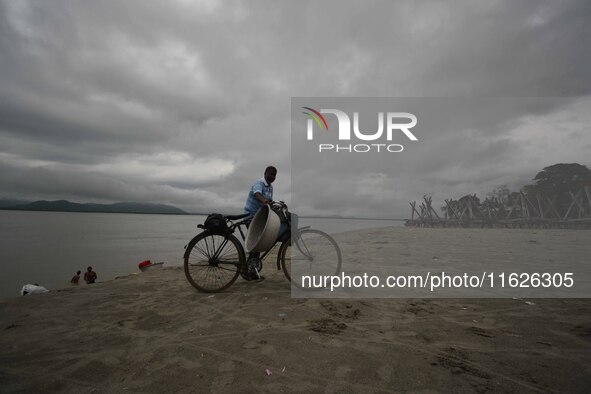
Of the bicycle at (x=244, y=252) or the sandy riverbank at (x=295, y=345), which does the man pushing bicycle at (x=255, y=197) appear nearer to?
the bicycle at (x=244, y=252)

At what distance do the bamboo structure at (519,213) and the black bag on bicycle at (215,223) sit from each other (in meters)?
44.7

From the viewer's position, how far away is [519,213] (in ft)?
160

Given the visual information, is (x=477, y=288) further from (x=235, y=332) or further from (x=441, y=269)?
(x=235, y=332)

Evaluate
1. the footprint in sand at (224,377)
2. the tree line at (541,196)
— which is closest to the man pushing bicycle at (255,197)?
the footprint in sand at (224,377)

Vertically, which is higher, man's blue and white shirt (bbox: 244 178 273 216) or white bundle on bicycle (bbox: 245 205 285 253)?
man's blue and white shirt (bbox: 244 178 273 216)

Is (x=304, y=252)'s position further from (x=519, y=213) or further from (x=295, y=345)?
(x=519, y=213)

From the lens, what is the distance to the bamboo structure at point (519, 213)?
36.8 metres

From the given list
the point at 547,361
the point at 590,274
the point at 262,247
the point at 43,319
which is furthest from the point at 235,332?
the point at 590,274

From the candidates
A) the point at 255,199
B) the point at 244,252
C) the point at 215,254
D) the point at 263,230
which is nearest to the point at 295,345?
the point at 263,230

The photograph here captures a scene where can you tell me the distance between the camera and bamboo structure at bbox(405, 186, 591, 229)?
121 feet

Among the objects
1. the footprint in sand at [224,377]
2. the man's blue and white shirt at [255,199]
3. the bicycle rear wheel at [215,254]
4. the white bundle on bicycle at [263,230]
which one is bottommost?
the footprint in sand at [224,377]

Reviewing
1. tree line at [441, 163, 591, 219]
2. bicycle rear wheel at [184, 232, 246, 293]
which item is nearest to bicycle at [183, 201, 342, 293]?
bicycle rear wheel at [184, 232, 246, 293]

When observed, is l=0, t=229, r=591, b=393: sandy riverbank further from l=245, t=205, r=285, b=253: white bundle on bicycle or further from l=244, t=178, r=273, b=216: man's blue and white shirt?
l=244, t=178, r=273, b=216: man's blue and white shirt

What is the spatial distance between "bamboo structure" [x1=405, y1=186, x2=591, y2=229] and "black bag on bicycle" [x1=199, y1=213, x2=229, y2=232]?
147 feet
